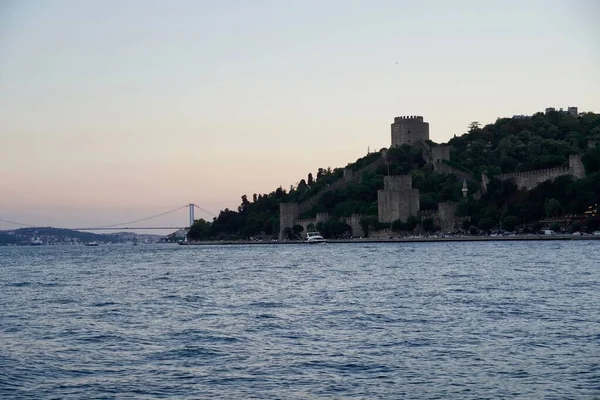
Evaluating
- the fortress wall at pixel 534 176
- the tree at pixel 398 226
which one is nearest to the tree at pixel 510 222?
the fortress wall at pixel 534 176

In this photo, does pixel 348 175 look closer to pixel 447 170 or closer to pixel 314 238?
pixel 447 170

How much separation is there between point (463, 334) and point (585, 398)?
16.4ft

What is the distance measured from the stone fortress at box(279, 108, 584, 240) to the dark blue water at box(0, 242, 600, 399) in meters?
47.7

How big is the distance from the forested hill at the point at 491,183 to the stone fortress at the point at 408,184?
792 mm

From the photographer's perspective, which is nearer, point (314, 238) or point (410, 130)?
point (314, 238)

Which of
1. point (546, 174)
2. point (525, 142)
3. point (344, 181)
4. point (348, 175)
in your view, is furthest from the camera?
point (348, 175)

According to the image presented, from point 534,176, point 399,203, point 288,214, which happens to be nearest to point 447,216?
point 399,203

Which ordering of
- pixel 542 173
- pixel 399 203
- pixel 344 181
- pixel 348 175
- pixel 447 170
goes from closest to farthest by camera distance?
pixel 542 173 < pixel 399 203 < pixel 447 170 < pixel 344 181 < pixel 348 175

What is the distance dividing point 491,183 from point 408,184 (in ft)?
26.2

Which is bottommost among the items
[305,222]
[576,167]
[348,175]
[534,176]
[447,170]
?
[305,222]

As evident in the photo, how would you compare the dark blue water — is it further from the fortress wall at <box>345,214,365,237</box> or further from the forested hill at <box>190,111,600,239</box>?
the fortress wall at <box>345,214,365,237</box>

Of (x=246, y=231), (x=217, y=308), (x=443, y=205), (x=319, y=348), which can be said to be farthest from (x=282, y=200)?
(x=319, y=348)

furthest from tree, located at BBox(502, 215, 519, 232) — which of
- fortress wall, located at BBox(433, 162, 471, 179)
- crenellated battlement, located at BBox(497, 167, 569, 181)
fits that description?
fortress wall, located at BBox(433, 162, 471, 179)

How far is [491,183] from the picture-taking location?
79.4 metres
